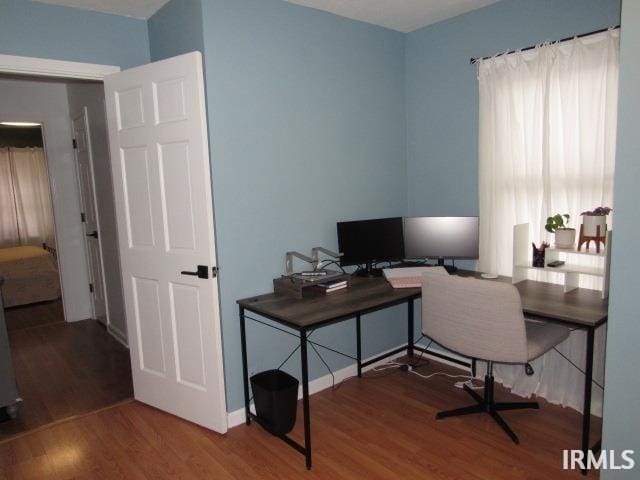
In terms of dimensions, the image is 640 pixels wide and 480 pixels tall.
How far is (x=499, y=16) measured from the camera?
2996 millimetres

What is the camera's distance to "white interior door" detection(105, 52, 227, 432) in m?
2.53

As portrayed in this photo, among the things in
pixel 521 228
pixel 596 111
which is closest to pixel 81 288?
pixel 521 228

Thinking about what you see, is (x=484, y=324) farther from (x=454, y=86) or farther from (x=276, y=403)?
(x=454, y=86)

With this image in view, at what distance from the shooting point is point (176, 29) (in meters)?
2.71

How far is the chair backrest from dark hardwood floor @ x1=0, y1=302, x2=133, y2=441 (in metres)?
2.22

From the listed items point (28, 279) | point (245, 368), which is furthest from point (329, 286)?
point (28, 279)

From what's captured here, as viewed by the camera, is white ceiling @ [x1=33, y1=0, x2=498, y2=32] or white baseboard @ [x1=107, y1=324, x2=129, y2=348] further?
white baseboard @ [x1=107, y1=324, x2=129, y2=348]

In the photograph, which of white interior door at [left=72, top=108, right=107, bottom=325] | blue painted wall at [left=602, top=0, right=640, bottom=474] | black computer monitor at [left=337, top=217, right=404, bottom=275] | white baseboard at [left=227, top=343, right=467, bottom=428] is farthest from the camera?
white interior door at [left=72, top=108, right=107, bottom=325]

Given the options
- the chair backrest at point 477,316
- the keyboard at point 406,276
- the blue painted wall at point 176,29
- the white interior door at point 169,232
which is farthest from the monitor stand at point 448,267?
the blue painted wall at point 176,29

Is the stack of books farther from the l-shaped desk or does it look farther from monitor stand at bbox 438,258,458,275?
monitor stand at bbox 438,258,458,275

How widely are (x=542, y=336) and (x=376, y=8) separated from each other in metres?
2.29

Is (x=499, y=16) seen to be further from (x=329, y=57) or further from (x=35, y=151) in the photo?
(x=35, y=151)

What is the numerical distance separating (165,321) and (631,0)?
2.79m

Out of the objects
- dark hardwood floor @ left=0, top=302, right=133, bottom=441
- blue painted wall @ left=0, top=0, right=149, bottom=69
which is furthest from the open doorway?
blue painted wall @ left=0, top=0, right=149, bottom=69
